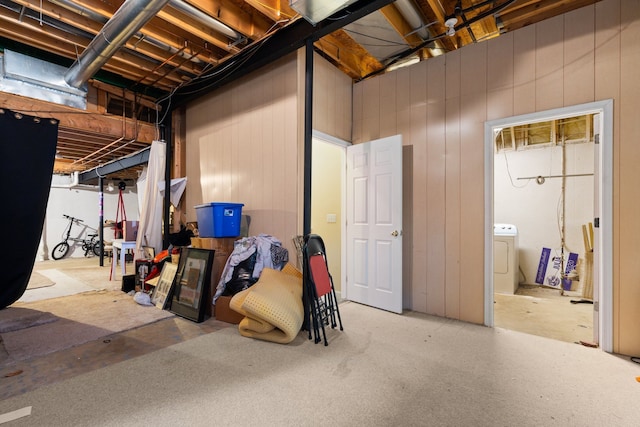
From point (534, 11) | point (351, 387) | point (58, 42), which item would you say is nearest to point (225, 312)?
point (351, 387)

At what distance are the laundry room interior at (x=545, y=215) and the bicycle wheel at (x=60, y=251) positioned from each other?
10.4 meters

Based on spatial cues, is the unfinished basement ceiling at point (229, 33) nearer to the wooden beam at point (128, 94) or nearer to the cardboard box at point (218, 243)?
the wooden beam at point (128, 94)

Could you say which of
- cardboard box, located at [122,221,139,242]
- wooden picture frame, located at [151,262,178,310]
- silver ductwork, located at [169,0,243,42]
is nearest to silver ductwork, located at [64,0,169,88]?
silver ductwork, located at [169,0,243,42]

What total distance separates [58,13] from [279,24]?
201 centimetres

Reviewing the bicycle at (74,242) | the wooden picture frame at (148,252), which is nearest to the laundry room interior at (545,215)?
the wooden picture frame at (148,252)

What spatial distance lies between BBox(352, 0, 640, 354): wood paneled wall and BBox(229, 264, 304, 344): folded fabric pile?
1590 mm

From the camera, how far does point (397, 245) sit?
3.41 meters

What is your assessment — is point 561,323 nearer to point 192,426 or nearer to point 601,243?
point 601,243

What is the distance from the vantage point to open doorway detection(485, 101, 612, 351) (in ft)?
10.8

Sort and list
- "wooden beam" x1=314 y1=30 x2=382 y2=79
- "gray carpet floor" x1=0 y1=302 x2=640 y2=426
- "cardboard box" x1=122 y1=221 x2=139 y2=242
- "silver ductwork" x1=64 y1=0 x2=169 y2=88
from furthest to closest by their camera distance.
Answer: "cardboard box" x1=122 y1=221 x2=139 y2=242 → "wooden beam" x1=314 y1=30 x2=382 y2=79 → "silver ductwork" x1=64 y1=0 x2=169 y2=88 → "gray carpet floor" x1=0 y1=302 x2=640 y2=426

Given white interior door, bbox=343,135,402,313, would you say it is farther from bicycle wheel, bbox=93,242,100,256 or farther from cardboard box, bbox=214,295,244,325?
bicycle wheel, bbox=93,242,100,256

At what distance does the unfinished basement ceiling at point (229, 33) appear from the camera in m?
2.72

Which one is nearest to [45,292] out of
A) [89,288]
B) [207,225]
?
[89,288]

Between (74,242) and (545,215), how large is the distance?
37.8 feet
